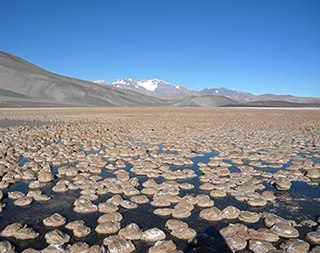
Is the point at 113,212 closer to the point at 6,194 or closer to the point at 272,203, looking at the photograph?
the point at 6,194

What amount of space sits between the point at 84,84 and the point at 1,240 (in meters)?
112

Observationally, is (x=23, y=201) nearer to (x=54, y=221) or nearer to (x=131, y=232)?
(x=54, y=221)

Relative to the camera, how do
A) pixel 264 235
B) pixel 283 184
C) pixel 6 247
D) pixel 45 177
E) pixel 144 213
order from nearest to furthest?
pixel 6 247, pixel 264 235, pixel 144 213, pixel 283 184, pixel 45 177

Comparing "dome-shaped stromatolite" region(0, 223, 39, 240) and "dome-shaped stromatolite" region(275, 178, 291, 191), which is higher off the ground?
"dome-shaped stromatolite" region(275, 178, 291, 191)

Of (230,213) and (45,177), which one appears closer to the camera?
(230,213)

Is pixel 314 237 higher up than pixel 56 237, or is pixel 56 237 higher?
pixel 314 237

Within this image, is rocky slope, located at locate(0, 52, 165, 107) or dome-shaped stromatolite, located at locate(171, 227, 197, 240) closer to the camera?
dome-shaped stromatolite, located at locate(171, 227, 197, 240)

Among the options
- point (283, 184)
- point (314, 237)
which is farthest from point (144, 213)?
point (283, 184)

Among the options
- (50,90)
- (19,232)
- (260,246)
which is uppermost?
(50,90)

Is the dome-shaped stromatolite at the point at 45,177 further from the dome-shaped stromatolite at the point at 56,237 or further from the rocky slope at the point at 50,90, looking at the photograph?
the rocky slope at the point at 50,90

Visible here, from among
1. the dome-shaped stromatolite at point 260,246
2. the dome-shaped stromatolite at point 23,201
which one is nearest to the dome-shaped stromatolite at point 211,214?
the dome-shaped stromatolite at point 260,246

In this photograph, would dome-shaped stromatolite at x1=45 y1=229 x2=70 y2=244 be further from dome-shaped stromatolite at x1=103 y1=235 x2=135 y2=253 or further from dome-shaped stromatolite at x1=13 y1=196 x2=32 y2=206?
dome-shaped stromatolite at x1=13 y1=196 x2=32 y2=206

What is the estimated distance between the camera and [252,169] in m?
5.87

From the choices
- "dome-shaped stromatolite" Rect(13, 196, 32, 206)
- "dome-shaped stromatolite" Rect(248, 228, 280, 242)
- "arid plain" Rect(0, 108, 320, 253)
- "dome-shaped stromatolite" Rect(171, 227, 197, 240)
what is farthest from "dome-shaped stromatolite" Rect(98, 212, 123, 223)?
"dome-shaped stromatolite" Rect(248, 228, 280, 242)
